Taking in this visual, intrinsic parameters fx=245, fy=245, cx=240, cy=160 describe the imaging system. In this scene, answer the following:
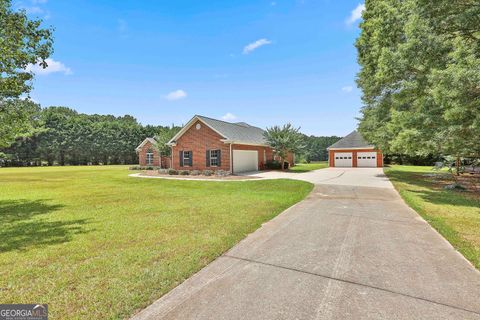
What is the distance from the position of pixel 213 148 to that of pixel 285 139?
777 centimetres

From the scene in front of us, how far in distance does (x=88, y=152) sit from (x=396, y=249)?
6107 cm

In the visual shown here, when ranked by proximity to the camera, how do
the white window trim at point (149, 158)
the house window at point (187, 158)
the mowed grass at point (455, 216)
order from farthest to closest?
the white window trim at point (149, 158) → the house window at point (187, 158) → the mowed grass at point (455, 216)

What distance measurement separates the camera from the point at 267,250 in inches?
190

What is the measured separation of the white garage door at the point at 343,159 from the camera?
32062mm

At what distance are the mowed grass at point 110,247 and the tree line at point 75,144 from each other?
4576 centimetres

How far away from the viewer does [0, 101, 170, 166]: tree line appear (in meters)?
49.8

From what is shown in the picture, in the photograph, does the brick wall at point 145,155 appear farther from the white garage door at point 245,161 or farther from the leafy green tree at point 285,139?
the leafy green tree at point 285,139

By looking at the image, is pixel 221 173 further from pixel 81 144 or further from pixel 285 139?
pixel 81 144

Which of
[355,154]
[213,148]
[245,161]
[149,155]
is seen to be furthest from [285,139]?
[149,155]

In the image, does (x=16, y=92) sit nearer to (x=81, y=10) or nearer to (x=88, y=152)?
(x=81, y=10)

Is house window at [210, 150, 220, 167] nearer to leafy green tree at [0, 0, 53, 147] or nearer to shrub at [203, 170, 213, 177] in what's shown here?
shrub at [203, 170, 213, 177]

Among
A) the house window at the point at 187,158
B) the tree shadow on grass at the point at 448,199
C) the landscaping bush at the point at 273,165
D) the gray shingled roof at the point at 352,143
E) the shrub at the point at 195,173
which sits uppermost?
the gray shingled roof at the point at 352,143

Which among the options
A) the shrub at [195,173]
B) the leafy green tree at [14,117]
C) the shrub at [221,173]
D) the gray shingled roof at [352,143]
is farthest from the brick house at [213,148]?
the leafy green tree at [14,117]

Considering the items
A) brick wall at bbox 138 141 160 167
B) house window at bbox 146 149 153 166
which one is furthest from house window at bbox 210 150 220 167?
house window at bbox 146 149 153 166
